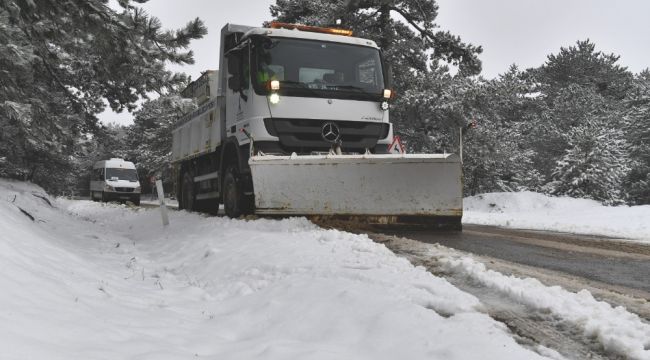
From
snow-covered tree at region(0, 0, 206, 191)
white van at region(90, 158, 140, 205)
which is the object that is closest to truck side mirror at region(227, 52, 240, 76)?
snow-covered tree at region(0, 0, 206, 191)

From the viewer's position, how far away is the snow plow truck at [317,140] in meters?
7.79

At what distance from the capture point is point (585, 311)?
3279 millimetres

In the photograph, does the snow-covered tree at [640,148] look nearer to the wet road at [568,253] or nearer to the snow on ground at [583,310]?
the wet road at [568,253]

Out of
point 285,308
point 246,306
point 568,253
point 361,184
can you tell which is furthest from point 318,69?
point 285,308

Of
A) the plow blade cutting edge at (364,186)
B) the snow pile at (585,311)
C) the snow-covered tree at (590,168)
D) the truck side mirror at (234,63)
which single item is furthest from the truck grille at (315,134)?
the snow-covered tree at (590,168)

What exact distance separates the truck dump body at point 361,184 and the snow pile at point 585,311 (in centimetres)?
342

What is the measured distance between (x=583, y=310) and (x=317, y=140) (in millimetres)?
5601

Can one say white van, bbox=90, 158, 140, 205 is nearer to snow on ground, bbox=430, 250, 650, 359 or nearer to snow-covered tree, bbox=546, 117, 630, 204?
snow-covered tree, bbox=546, 117, 630, 204

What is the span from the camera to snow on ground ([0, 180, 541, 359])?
2.88 meters

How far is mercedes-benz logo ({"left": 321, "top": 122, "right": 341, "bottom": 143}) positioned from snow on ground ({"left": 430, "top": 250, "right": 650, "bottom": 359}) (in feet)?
13.9

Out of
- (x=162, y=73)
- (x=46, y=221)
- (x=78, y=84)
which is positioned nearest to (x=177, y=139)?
(x=78, y=84)

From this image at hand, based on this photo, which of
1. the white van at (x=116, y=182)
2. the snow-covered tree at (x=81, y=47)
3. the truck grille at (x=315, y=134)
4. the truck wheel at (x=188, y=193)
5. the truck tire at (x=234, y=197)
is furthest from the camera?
the white van at (x=116, y=182)

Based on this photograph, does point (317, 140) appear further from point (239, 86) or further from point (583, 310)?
point (583, 310)

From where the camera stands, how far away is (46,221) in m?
8.88
